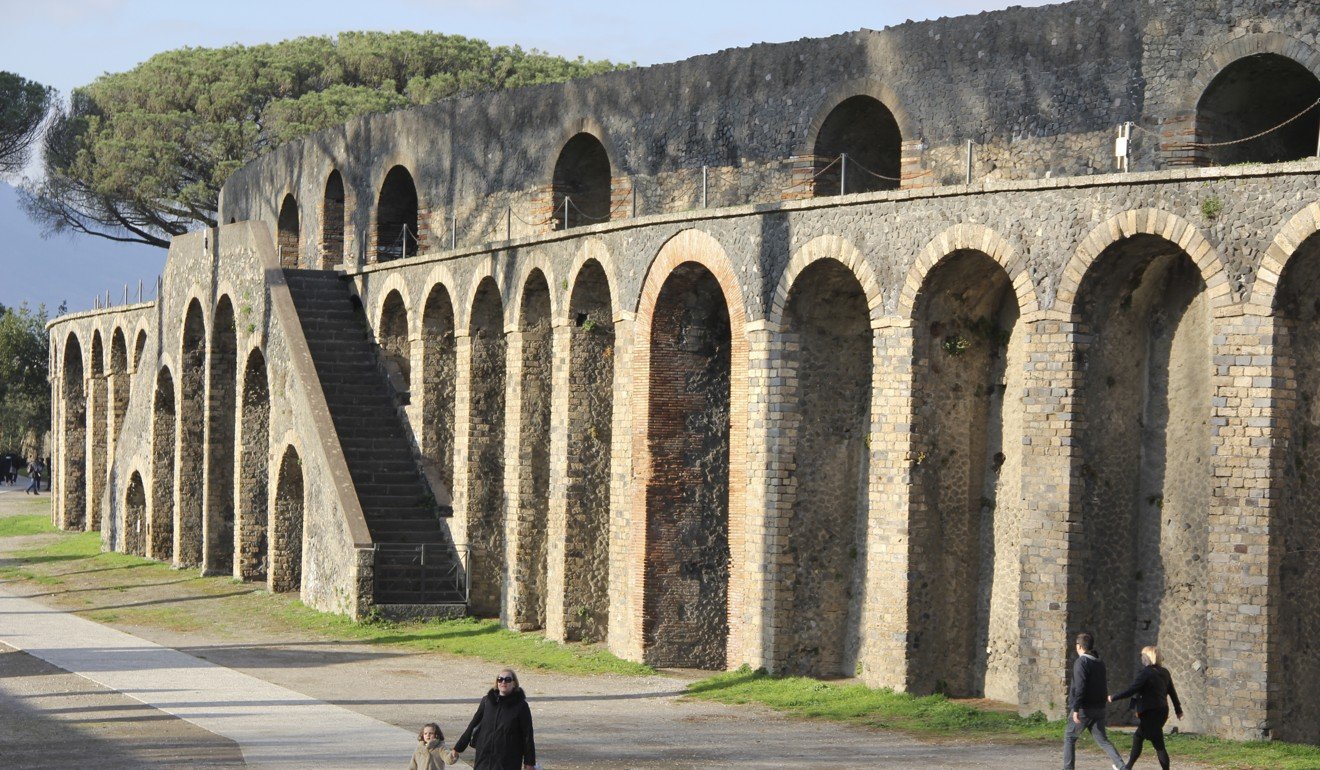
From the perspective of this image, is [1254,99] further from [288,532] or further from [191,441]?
[191,441]

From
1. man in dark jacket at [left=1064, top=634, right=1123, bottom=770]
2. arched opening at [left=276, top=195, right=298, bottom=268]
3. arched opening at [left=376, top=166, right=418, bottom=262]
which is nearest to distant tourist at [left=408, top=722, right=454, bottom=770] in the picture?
man in dark jacket at [left=1064, top=634, right=1123, bottom=770]

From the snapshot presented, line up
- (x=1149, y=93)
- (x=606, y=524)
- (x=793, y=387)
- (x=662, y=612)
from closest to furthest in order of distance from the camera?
(x=1149, y=93)
(x=793, y=387)
(x=662, y=612)
(x=606, y=524)

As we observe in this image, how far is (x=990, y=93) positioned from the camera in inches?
744

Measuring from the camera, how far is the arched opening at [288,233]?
→ 35438 mm

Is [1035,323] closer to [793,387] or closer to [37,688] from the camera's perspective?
[793,387]

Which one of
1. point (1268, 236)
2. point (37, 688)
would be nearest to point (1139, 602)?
point (1268, 236)

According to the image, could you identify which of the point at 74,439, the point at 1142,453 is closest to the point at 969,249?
the point at 1142,453

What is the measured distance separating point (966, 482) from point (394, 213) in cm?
1478

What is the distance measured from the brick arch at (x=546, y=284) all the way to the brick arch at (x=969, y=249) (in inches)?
240

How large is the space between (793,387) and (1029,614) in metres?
3.83

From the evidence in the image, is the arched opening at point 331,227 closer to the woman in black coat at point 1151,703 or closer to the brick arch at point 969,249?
the brick arch at point 969,249

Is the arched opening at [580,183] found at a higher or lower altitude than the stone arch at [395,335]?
higher

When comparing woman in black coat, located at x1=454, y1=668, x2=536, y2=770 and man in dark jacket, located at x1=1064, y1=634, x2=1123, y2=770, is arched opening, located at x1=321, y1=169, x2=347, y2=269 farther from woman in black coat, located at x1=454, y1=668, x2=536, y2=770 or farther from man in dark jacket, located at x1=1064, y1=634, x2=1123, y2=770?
woman in black coat, located at x1=454, y1=668, x2=536, y2=770

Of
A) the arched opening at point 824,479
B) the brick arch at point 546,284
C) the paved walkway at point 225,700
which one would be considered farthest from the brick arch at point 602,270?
the paved walkway at point 225,700
